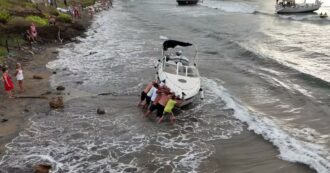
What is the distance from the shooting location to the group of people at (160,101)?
18781 millimetres

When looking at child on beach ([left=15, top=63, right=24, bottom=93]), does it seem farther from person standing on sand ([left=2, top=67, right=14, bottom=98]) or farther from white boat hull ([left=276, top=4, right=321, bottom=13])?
white boat hull ([left=276, top=4, right=321, bottom=13])

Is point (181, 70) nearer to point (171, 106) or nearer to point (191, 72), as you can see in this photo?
point (191, 72)

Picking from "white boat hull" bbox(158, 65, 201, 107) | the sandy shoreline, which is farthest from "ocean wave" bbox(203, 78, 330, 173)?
the sandy shoreline

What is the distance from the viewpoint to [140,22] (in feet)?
200

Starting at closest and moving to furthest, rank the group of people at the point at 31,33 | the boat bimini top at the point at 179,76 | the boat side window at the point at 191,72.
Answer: the boat bimini top at the point at 179,76, the boat side window at the point at 191,72, the group of people at the point at 31,33

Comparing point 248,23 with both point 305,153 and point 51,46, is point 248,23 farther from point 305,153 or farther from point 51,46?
point 305,153

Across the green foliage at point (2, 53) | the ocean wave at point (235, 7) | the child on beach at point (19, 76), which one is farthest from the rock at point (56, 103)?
the ocean wave at point (235, 7)

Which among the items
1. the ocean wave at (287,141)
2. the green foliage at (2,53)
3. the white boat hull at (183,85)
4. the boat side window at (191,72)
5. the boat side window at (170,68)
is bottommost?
the ocean wave at (287,141)

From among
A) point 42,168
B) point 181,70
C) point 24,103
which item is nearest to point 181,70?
point 181,70

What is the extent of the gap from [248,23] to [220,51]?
71.8 ft

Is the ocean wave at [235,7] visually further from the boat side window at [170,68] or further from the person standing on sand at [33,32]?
the boat side window at [170,68]

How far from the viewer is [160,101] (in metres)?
19.0

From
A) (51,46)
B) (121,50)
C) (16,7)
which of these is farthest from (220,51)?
(16,7)

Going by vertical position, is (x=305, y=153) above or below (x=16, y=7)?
below
